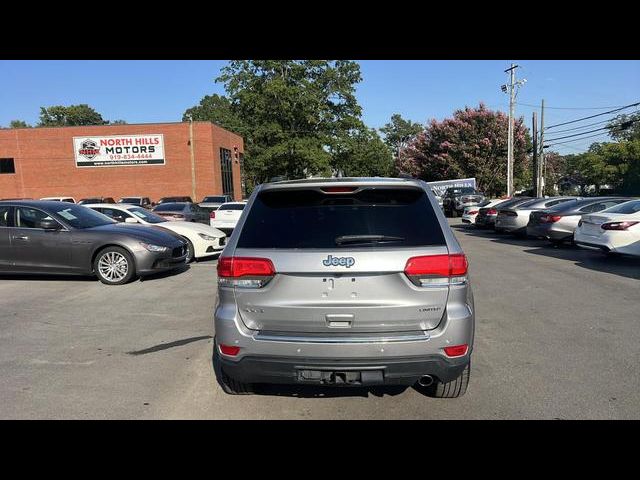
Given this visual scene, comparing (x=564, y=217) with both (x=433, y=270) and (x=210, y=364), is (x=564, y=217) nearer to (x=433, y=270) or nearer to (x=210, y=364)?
(x=210, y=364)

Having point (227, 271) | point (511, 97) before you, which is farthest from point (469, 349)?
point (511, 97)

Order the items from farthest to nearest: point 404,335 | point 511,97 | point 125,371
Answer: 1. point 511,97
2. point 125,371
3. point 404,335

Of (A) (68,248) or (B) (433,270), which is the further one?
(A) (68,248)

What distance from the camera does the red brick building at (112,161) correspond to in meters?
41.1

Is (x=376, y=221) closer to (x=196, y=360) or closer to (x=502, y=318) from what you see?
(x=196, y=360)

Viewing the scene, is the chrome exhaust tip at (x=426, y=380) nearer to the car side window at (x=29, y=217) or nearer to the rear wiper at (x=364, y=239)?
the rear wiper at (x=364, y=239)

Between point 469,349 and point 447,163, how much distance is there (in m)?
48.2

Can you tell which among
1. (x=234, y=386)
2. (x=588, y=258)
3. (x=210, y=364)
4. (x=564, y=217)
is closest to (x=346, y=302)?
(x=234, y=386)

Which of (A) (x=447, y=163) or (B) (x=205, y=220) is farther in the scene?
(A) (x=447, y=163)

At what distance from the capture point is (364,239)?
343 centimetres

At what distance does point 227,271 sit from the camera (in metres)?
3.49

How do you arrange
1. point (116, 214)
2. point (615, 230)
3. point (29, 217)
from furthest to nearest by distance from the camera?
point (116, 214), point (615, 230), point (29, 217)

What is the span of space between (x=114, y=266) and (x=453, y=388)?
7031 mm
